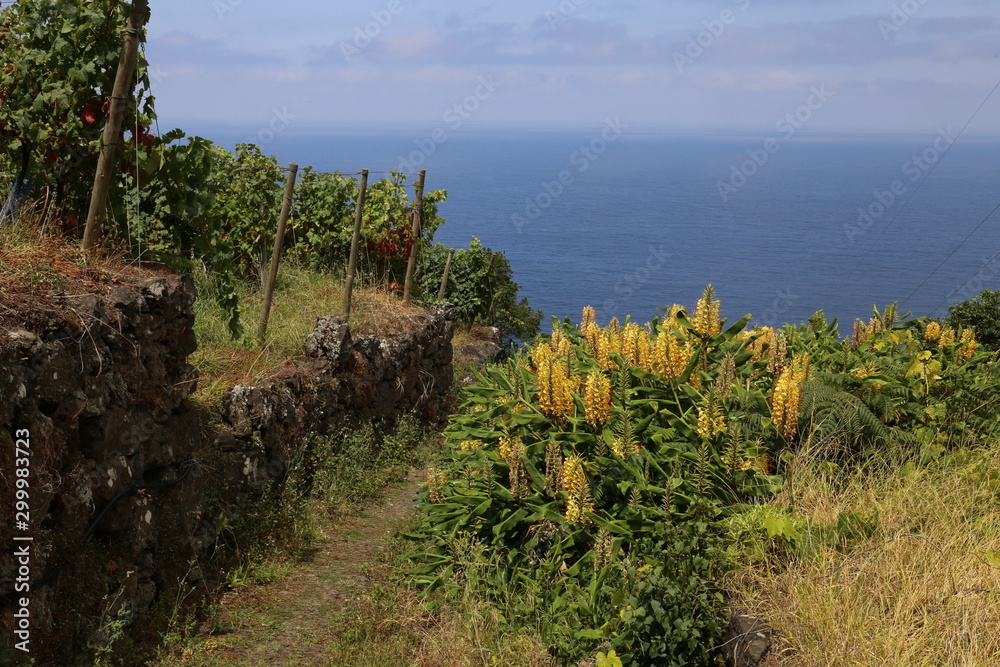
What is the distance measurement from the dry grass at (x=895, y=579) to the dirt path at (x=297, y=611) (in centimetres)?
323

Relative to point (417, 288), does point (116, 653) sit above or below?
below

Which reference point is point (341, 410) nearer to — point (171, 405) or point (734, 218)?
point (171, 405)

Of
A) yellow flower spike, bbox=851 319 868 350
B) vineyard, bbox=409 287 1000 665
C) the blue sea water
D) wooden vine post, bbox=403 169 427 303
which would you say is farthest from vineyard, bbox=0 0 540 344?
the blue sea water

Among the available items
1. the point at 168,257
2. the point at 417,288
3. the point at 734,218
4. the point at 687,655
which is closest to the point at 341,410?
the point at 168,257

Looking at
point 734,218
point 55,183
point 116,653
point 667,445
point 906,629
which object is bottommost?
point 116,653

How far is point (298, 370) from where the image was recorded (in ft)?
31.3

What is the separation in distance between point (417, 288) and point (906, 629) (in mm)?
12822

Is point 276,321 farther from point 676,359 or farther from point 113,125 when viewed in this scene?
point 676,359

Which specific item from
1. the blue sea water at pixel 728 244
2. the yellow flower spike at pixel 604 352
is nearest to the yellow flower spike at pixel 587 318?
the yellow flower spike at pixel 604 352

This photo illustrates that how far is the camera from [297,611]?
22.8 feet

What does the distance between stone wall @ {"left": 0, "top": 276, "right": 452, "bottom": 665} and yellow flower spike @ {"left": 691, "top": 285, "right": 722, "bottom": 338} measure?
3801mm

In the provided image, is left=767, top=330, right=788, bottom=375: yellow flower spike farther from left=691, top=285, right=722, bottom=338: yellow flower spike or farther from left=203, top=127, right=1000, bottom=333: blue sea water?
left=203, top=127, right=1000, bottom=333: blue sea water

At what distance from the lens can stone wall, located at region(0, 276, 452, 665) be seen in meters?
4.85

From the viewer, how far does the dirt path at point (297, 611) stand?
6.09 metres
